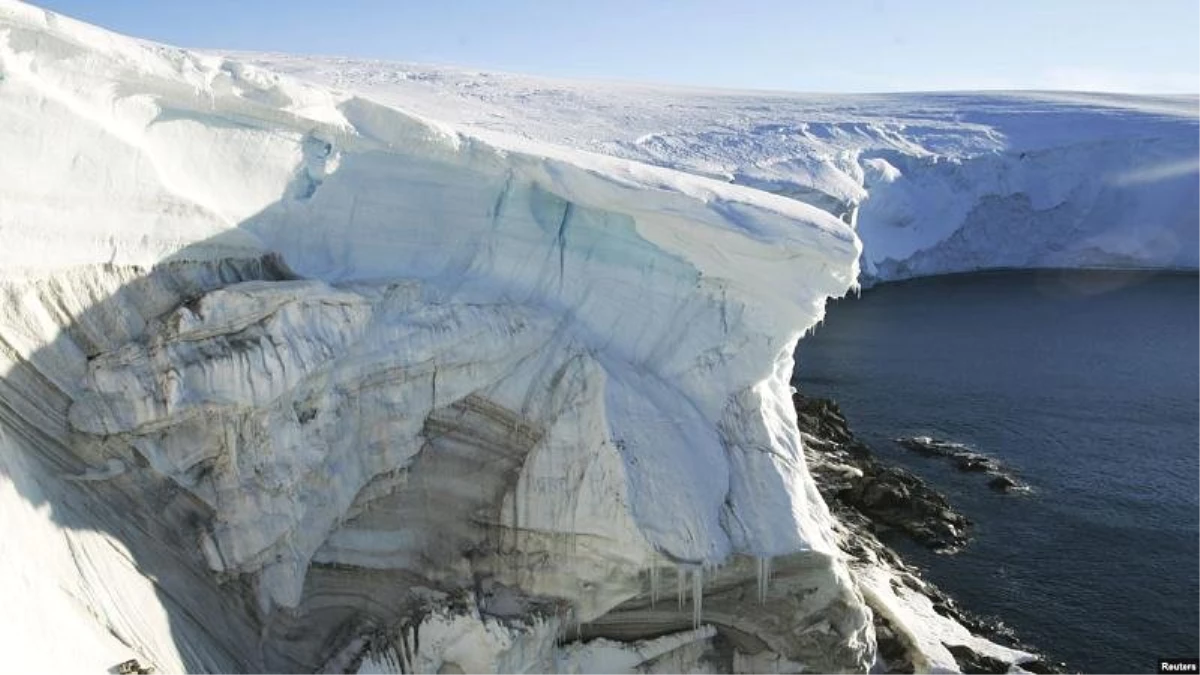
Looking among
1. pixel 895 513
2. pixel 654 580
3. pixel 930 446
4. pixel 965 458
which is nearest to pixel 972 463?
pixel 965 458

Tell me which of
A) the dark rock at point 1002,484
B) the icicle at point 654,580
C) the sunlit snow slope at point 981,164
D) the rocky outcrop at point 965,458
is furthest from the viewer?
the sunlit snow slope at point 981,164

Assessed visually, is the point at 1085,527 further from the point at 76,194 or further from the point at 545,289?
the point at 76,194

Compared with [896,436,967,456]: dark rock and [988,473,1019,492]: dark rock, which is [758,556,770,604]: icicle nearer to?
[988,473,1019,492]: dark rock

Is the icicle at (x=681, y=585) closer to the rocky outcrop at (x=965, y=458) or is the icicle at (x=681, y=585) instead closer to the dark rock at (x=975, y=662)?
the dark rock at (x=975, y=662)

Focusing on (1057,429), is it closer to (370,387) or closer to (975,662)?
(975,662)

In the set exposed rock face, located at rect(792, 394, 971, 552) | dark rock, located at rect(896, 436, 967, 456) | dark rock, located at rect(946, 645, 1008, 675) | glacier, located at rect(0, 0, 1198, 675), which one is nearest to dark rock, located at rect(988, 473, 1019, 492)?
exposed rock face, located at rect(792, 394, 971, 552)

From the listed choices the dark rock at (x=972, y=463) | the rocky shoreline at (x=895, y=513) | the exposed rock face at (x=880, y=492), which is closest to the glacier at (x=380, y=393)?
the rocky shoreline at (x=895, y=513)

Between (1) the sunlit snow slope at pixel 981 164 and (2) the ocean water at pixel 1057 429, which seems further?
(1) the sunlit snow slope at pixel 981 164
